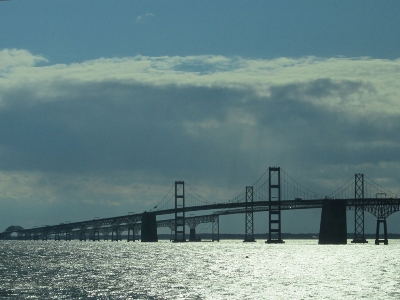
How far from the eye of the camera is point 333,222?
144 meters

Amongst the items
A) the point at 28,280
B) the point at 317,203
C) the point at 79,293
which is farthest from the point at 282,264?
the point at 317,203

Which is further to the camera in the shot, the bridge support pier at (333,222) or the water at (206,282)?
the bridge support pier at (333,222)

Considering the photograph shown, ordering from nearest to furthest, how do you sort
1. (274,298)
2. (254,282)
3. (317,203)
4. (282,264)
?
(274,298) → (254,282) → (282,264) → (317,203)

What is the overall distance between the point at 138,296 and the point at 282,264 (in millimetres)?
42727

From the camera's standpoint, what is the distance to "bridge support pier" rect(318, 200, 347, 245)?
5640 inches

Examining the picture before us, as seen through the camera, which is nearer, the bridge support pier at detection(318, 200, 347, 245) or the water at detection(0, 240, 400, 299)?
the water at detection(0, 240, 400, 299)

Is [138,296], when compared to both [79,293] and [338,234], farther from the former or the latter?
[338,234]

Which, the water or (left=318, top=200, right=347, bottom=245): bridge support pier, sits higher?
(left=318, top=200, right=347, bottom=245): bridge support pier

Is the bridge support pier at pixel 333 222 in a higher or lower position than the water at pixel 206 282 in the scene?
higher

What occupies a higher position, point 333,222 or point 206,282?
point 333,222

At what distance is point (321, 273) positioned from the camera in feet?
246

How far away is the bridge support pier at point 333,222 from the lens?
143250 millimetres

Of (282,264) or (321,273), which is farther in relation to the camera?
(282,264)

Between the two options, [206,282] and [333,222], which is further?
[333,222]
